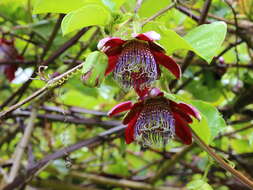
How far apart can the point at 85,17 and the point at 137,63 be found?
0.09 m

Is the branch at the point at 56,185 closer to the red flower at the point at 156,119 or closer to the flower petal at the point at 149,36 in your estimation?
the red flower at the point at 156,119

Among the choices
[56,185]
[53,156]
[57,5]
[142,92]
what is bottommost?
[56,185]

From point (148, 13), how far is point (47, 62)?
0.96 feet

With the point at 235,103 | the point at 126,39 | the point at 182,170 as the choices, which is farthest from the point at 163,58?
the point at 182,170

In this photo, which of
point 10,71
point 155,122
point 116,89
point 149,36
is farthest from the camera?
point 116,89

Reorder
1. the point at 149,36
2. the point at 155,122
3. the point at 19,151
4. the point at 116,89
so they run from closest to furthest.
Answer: the point at 149,36
the point at 155,122
the point at 19,151
the point at 116,89

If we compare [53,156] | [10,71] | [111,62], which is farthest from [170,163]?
[111,62]

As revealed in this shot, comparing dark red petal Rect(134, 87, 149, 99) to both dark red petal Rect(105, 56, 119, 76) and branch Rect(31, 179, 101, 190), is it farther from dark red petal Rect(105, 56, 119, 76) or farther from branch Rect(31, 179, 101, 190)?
branch Rect(31, 179, 101, 190)

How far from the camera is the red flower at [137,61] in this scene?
0.59 meters

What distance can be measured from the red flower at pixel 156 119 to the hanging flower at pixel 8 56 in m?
0.52

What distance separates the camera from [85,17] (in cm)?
56

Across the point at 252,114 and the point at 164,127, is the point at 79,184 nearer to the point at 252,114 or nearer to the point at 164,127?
the point at 252,114

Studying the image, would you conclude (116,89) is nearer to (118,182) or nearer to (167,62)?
(118,182)

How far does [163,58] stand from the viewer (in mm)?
612
